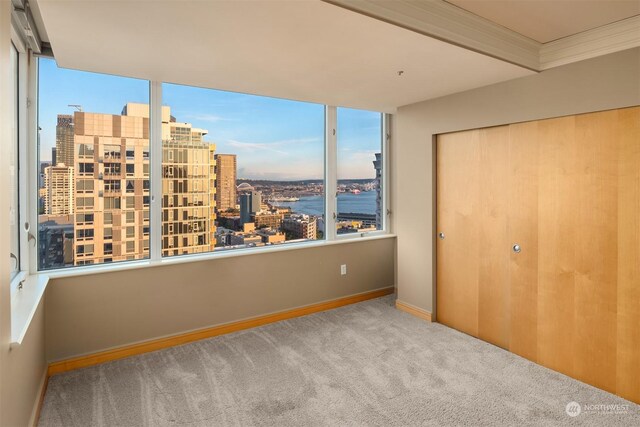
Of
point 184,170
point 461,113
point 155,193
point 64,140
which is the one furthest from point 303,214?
point 64,140

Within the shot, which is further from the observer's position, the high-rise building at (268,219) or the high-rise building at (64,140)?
the high-rise building at (268,219)

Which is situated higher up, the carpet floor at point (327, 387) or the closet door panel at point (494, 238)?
the closet door panel at point (494, 238)

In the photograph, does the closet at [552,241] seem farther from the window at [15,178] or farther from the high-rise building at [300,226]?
the window at [15,178]

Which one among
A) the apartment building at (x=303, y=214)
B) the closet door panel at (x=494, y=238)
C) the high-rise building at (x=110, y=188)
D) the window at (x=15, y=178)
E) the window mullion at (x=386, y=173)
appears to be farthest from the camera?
the window mullion at (x=386, y=173)

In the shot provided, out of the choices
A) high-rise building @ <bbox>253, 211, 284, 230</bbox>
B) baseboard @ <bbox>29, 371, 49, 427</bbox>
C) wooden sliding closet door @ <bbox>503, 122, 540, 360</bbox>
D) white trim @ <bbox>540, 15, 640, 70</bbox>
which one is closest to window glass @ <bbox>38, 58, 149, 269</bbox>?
baseboard @ <bbox>29, 371, 49, 427</bbox>

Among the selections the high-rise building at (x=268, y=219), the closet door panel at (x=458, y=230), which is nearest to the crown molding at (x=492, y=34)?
the closet door panel at (x=458, y=230)

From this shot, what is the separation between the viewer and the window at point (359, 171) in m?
4.43

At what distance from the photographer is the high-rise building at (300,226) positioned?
13.5 feet

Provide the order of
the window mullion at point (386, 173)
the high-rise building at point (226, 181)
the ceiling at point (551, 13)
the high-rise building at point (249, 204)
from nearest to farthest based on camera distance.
Result: 1. the ceiling at point (551, 13)
2. the high-rise building at point (226, 181)
3. the high-rise building at point (249, 204)
4. the window mullion at point (386, 173)

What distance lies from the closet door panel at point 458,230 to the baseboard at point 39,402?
333 cm

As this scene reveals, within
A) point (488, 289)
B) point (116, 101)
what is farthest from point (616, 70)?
point (116, 101)

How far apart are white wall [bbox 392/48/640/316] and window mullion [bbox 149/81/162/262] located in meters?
2.43

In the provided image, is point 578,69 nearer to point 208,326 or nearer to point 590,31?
point 590,31

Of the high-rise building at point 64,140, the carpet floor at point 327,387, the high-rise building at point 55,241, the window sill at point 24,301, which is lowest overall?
the carpet floor at point 327,387
